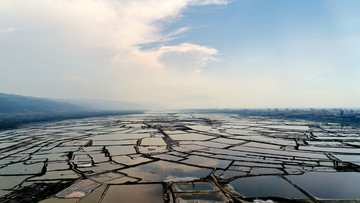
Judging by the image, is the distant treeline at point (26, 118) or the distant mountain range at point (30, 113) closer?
the distant treeline at point (26, 118)

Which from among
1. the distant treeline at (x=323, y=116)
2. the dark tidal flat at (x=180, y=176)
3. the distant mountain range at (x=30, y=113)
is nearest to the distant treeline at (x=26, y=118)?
the distant mountain range at (x=30, y=113)

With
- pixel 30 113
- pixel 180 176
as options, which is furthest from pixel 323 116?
pixel 30 113

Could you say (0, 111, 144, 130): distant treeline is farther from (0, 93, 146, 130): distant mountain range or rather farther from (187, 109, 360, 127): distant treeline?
(187, 109, 360, 127): distant treeline

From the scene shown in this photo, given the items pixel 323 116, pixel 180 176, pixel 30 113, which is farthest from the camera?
pixel 30 113

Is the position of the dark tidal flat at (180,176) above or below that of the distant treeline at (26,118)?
above

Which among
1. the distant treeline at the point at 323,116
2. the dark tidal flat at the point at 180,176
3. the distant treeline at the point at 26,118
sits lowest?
the distant treeline at the point at 26,118

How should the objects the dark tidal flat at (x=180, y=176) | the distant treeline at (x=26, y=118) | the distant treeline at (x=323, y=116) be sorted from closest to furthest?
the dark tidal flat at (x=180, y=176) → the distant treeline at (x=26, y=118) → the distant treeline at (x=323, y=116)

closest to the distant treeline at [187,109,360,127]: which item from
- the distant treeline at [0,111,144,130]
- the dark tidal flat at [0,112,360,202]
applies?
the dark tidal flat at [0,112,360,202]

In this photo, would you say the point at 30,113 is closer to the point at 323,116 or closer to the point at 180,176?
the point at 180,176

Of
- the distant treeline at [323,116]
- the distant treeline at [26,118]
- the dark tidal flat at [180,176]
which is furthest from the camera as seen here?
the distant treeline at [323,116]

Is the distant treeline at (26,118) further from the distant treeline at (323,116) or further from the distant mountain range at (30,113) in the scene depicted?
the distant treeline at (323,116)

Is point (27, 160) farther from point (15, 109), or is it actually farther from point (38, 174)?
point (15, 109)

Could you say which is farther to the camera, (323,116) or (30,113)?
(30,113)
